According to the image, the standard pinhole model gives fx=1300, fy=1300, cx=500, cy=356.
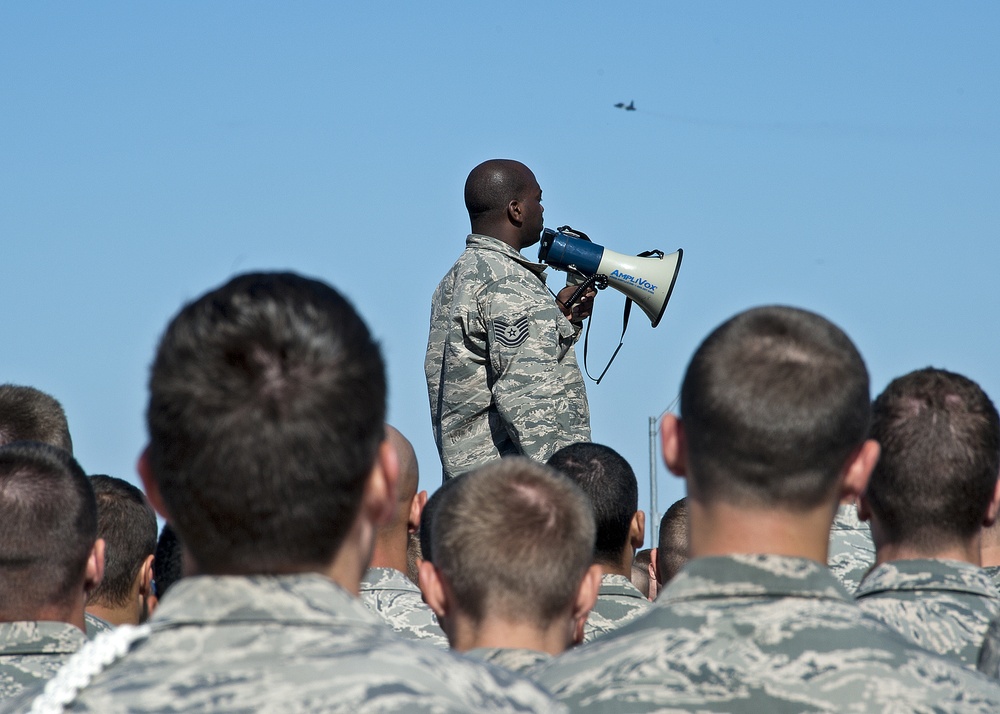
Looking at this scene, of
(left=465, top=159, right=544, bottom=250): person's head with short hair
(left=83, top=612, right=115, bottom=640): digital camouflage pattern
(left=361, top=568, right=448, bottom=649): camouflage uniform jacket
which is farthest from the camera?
(left=465, top=159, right=544, bottom=250): person's head with short hair

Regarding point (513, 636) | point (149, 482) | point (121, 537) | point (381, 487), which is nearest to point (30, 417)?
point (121, 537)

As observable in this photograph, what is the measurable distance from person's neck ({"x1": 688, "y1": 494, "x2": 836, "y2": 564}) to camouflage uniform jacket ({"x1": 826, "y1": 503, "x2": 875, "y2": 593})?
3108 mm

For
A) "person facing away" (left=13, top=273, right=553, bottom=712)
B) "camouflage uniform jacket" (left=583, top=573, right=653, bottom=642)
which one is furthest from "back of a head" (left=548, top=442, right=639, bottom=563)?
"person facing away" (left=13, top=273, right=553, bottom=712)

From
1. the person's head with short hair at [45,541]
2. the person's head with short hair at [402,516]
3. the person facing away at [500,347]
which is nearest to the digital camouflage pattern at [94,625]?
the person's head with short hair at [45,541]

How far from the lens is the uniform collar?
6902mm

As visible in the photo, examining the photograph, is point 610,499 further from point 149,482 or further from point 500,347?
point 149,482

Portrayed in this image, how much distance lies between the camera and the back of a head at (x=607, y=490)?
475cm

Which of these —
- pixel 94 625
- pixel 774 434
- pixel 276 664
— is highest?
pixel 774 434

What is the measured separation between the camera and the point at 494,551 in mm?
3408

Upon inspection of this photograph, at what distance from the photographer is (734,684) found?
2125mm

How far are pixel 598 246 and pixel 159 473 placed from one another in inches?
232

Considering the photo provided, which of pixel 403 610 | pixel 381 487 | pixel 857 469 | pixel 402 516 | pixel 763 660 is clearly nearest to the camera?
pixel 381 487

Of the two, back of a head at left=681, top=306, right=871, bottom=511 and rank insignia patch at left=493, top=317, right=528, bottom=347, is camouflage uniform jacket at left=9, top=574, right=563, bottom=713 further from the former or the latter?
rank insignia patch at left=493, top=317, right=528, bottom=347

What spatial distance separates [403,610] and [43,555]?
1372 mm
